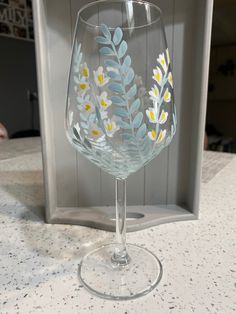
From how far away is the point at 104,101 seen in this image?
0.96ft

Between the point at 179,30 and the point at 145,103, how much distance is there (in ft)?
0.79

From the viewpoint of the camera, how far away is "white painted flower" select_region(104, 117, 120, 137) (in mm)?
294

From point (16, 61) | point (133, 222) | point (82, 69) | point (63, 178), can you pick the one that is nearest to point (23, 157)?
point (63, 178)

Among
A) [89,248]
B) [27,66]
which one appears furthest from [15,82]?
[89,248]

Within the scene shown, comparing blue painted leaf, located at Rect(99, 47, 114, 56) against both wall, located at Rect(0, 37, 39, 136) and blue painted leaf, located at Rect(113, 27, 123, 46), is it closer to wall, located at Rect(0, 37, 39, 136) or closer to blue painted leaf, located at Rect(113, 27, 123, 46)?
blue painted leaf, located at Rect(113, 27, 123, 46)

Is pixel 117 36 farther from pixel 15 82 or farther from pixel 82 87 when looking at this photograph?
pixel 15 82

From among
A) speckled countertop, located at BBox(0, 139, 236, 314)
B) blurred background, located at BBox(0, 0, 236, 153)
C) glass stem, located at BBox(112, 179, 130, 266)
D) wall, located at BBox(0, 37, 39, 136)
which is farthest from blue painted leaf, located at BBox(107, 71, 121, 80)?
wall, located at BBox(0, 37, 39, 136)

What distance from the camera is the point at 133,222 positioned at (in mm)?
466

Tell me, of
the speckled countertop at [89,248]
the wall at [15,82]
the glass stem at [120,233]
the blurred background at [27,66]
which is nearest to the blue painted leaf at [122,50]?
the glass stem at [120,233]

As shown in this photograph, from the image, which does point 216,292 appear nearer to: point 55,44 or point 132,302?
point 132,302

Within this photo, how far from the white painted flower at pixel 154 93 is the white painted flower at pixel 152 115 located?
0.04 feet

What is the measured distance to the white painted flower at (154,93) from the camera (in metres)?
0.30

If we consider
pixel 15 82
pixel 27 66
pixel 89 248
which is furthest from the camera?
pixel 27 66

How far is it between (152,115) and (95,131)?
66mm
